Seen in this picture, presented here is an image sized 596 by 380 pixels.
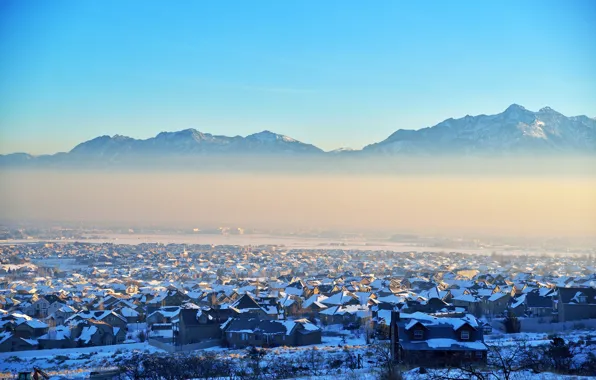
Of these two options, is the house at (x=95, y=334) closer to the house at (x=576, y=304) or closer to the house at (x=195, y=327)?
the house at (x=195, y=327)

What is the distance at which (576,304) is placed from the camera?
44844 mm

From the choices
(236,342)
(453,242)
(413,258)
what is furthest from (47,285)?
(453,242)

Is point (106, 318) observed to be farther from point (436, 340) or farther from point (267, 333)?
point (436, 340)

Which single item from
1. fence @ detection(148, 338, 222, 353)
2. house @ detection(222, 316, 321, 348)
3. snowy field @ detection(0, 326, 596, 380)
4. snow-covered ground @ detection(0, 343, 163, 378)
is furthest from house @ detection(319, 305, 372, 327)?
snow-covered ground @ detection(0, 343, 163, 378)

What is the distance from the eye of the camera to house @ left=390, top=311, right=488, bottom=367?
89.1ft

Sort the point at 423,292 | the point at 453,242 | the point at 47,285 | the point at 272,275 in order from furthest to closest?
the point at 453,242, the point at 272,275, the point at 47,285, the point at 423,292

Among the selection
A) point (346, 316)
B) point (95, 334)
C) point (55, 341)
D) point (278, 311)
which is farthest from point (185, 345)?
point (346, 316)

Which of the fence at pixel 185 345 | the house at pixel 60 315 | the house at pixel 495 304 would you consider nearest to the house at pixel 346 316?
the house at pixel 495 304

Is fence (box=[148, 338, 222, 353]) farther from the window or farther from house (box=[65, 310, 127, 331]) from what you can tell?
the window

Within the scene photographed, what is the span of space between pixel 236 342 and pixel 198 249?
114 meters

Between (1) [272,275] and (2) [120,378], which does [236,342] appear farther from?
(1) [272,275]

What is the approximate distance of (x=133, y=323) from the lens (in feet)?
167

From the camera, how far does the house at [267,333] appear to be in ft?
130

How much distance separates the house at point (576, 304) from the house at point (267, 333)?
14.2 meters
